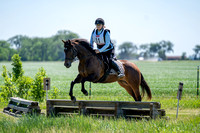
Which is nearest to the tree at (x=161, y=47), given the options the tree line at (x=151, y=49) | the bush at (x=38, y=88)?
the tree line at (x=151, y=49)

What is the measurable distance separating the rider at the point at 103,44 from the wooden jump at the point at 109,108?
941 mm

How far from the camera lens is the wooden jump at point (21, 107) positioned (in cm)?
793

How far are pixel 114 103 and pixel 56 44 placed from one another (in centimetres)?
8192

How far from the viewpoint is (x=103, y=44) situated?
712 cm

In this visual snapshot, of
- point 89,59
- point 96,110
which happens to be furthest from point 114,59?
point 96,110

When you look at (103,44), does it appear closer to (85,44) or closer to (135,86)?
(85,44)

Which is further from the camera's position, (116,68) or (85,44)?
(116,68)

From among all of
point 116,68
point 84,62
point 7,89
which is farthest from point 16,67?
point 116,68

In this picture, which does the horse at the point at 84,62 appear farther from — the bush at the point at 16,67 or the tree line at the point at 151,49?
A: the tree line at the point at 151,49

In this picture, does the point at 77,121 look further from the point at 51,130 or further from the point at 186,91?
the point at 186,91

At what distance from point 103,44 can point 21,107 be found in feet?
11.4

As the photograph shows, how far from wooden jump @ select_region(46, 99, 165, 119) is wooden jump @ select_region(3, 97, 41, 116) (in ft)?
2.13

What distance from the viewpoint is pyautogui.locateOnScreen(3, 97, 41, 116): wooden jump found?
312 inches

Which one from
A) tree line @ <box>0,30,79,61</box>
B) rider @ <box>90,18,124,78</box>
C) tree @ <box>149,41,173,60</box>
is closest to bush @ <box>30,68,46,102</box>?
rider @ <box>90,18,124,78</box>
